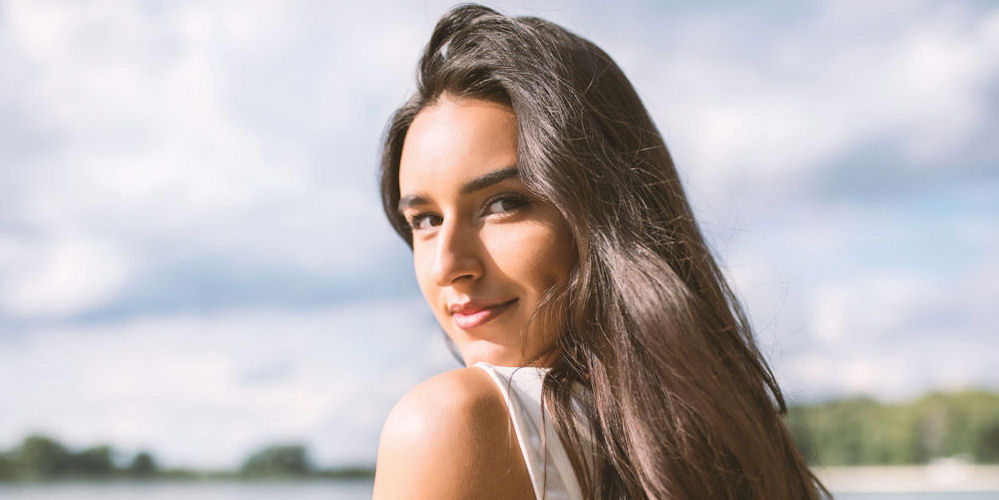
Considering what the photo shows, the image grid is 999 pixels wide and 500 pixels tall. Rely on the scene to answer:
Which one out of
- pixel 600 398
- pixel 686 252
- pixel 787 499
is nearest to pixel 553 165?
pixel 686 252

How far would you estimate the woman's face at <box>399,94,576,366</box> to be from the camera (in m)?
1.71

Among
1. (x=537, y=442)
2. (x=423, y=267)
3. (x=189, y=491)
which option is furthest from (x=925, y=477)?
(x=537, y=442)

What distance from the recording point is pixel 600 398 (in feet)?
4.93

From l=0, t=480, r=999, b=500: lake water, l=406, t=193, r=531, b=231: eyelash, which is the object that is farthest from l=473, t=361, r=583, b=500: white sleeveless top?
l=0, t=480, r=999, b=500: lake water

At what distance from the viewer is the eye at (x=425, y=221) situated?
1.89 meters

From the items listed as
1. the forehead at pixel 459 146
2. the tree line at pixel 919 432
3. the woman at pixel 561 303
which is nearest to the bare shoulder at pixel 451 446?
the woman at pixel 561 303

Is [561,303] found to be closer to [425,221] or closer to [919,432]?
[425,221]

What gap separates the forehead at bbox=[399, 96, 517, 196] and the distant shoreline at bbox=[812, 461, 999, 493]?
23.2 m

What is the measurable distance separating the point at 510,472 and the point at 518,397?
121 millimetres

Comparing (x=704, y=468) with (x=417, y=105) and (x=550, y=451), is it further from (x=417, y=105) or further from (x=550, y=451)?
(x=417, y=105)

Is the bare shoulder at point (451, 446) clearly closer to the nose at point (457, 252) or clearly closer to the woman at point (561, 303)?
the woman at point (561, 303)

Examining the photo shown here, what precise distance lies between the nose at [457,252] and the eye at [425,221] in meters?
0.13

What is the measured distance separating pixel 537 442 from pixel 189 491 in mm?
18604

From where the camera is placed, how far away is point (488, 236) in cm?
174
